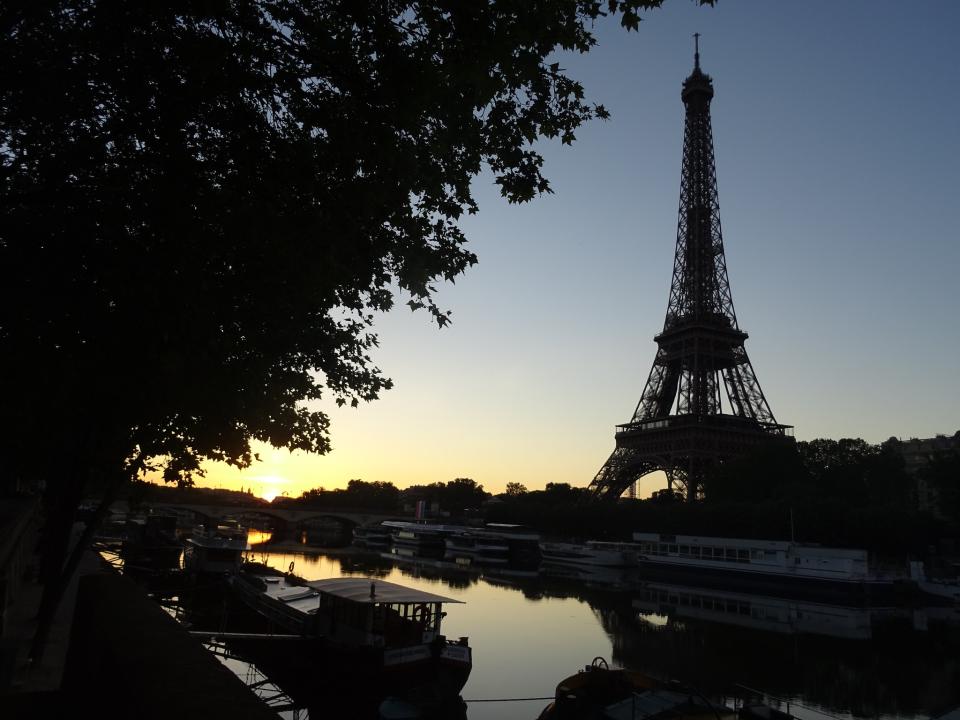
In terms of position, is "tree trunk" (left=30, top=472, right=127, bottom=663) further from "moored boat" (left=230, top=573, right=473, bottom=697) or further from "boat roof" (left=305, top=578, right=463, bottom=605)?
"boat roof" (left=305, top=578, right=463, bottom=605)

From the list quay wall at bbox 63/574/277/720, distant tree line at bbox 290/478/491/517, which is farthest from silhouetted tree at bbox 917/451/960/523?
distant tree line at bbox 290/478/491/517

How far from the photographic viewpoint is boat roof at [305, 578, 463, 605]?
2292cm

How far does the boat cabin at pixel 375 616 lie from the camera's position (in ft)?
74.4

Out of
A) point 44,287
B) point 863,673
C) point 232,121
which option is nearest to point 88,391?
point 44,287

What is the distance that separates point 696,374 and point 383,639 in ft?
258

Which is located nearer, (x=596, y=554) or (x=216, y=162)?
(x=216, y=162)

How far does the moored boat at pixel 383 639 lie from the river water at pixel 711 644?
1490 mm

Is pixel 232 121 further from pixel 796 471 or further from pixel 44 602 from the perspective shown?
pixel 796 471

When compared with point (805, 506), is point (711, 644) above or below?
below

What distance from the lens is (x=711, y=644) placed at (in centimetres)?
3328

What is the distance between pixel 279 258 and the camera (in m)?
8.98

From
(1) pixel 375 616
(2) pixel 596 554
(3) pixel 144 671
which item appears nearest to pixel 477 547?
(2) pixel 596 554

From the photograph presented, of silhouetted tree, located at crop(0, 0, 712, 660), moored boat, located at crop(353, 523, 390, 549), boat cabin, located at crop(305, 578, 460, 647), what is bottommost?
moored boat, located at crop(353, 523, 390, 549)

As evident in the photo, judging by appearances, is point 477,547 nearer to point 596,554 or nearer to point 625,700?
point 596,554
